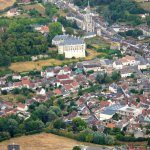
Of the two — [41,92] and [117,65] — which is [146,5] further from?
[41,92]

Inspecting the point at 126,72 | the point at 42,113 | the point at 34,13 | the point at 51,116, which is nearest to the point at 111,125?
the point at 51,116

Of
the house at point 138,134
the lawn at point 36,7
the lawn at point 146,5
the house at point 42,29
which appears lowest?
the house at point 138,134

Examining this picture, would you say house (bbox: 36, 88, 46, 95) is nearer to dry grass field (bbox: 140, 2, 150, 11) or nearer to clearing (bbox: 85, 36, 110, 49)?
clearing (bbox: 85, 36, 110, 49)

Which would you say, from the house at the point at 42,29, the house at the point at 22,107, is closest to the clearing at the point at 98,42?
the house at the point at 42,29

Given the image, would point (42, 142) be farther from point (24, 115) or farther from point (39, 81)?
point (39, 81)

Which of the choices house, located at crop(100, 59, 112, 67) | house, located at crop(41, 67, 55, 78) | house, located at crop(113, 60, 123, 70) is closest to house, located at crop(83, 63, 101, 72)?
house, located at crop(100, 59, 112, 67)

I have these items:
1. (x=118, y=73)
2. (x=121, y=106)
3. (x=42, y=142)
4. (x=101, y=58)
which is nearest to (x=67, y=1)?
(x=101, y=58)

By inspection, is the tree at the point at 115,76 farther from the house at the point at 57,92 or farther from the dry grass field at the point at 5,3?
the dry grass field at the point at 5,3
